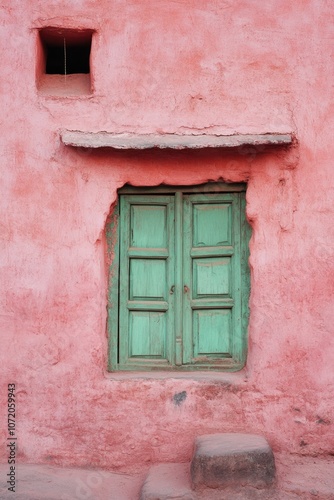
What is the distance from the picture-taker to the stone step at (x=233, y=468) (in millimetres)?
4371

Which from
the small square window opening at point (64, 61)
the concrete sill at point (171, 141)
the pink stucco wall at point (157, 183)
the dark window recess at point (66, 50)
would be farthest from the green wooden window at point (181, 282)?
the dark window recess at point (66, 50)

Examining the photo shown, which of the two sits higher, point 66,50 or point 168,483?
point 66,50

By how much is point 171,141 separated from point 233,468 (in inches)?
90.8

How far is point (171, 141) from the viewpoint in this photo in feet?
16.0

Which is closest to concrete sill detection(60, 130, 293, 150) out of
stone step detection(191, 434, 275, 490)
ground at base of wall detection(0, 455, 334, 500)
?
stone step detection(191, 434, 275, 490)

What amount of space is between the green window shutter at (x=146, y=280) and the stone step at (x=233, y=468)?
3.10 ft

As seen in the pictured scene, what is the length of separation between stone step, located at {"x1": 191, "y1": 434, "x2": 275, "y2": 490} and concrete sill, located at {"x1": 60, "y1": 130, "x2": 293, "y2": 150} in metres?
2.12

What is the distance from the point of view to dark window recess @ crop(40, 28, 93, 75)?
5.16m

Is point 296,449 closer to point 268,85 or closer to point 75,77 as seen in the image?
point 268,85

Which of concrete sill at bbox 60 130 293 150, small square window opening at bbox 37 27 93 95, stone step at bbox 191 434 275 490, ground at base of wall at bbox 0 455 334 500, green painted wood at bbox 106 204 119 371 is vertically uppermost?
small square window opening at bbox 37 27 93 95

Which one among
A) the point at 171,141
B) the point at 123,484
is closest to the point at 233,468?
the point at 123,484

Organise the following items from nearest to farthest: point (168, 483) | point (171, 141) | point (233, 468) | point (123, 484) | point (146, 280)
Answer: point (233, 468) → point (168, 483) → point (123, 484) → point (171, 141) → point (146, 280)

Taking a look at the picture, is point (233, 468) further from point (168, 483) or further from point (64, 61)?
point (64, 61)

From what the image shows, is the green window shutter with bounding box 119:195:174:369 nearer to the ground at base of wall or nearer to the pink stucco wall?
the pink stucco wall
